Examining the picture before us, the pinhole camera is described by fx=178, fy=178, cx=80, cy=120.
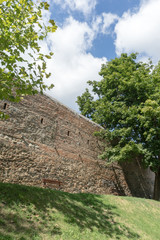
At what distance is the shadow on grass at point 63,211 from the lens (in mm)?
4454

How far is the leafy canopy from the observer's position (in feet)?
35.7

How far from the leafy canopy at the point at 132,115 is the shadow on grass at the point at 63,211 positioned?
5101 mm

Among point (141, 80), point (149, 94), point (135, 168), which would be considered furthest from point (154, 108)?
point (135, 168)

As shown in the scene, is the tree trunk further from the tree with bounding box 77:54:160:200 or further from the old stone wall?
the old stone wall

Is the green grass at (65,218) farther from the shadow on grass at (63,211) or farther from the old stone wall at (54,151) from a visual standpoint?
the old stone wall at (54,151)

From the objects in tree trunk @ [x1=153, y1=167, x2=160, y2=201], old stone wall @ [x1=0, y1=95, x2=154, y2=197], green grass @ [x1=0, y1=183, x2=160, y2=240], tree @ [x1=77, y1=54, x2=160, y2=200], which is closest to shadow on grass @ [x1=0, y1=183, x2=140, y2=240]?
green grass @ [x1=0, y1=183, x2=160, y2=240]

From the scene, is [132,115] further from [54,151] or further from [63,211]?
[63,211]

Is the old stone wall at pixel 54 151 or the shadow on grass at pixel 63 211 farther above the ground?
the old stone wall at pixel 54 151

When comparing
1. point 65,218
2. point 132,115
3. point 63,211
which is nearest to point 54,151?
point 63,211

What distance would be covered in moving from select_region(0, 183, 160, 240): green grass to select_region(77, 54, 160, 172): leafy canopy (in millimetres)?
3839

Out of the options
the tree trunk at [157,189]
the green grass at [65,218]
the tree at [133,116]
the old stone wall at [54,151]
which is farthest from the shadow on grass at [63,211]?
the tree trunk at [157,189]

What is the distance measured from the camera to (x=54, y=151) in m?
9.20

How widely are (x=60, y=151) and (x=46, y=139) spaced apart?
1.09m

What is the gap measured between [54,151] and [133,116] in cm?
574
